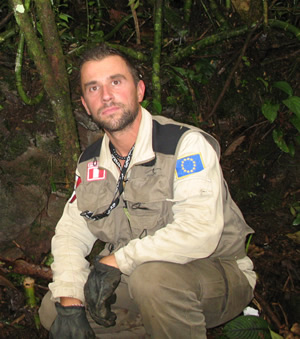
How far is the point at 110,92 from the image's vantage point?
2439mm

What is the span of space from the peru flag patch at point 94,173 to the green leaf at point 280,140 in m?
2.49

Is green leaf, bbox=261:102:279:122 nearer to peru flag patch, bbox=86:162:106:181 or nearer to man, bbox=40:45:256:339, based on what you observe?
man, bbox=40:45:256:339

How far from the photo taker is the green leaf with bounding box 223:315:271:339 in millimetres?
2490

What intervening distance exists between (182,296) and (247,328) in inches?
39.1

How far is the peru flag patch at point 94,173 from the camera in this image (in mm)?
2497

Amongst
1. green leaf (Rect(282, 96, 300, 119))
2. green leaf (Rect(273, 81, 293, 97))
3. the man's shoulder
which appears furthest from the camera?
green leaf (Rect(273, 81, 293, 97))

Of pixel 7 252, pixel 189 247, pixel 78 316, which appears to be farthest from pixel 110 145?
pixel 7 252

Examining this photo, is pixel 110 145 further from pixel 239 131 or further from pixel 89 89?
pixel 239 131

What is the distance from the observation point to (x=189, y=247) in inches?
77.2

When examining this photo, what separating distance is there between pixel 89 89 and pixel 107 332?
1.86 metres

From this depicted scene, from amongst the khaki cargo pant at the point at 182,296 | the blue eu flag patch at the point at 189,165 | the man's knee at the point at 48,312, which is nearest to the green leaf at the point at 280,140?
the khaki cargo pant at the point at 182,296

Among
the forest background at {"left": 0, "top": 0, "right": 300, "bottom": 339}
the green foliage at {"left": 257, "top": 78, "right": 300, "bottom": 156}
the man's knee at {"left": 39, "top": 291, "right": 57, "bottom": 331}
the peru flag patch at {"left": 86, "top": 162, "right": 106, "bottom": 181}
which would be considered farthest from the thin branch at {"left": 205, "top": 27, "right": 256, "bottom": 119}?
the man's knee at {"left": 39, "top": 291, "right": 57, "bottom": 331}

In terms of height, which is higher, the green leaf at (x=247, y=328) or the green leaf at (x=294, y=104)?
the green leaf at (x=294, y=104)

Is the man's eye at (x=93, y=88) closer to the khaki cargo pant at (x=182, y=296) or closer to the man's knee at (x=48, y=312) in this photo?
the khaki cargo pant at (x=182, y=296)
